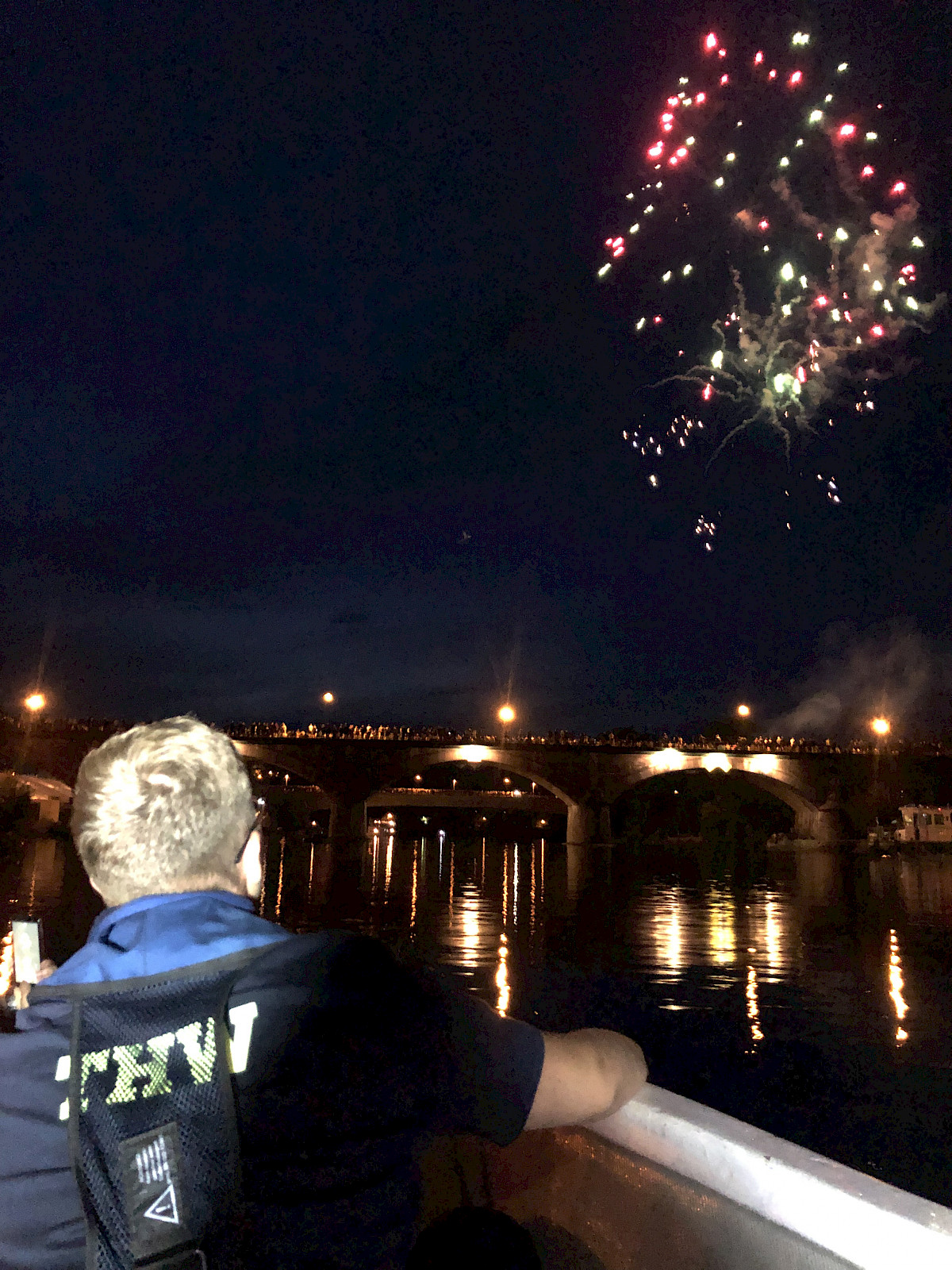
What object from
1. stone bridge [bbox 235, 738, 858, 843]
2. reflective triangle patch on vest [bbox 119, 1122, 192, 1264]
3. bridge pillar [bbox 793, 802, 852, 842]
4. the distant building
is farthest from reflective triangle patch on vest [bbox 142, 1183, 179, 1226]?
bridge pillar [bbox 793, 802, 852, 842]

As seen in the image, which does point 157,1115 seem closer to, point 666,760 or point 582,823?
point 582,823

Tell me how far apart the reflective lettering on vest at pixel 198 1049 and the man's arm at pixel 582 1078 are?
0.91m

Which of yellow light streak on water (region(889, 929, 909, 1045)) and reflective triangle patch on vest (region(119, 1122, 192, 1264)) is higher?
reflective triangle patch on vest (region(119, 1122, 192, 1264))

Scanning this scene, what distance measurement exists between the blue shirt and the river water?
941cm

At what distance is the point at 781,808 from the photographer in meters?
106

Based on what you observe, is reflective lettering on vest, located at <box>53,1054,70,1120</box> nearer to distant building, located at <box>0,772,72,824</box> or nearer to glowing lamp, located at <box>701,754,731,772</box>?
distant building, located at <box>0,772,72,824</box>

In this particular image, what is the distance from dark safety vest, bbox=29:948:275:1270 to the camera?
1.59 metres

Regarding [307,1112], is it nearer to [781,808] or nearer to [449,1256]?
[449,1256]

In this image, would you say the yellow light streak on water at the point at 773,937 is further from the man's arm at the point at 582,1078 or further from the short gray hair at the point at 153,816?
the short gray hair at the point at 153,816

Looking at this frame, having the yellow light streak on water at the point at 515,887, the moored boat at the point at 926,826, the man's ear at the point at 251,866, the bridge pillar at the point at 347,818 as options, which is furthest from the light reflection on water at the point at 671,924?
the moored boat at the point at 926,826

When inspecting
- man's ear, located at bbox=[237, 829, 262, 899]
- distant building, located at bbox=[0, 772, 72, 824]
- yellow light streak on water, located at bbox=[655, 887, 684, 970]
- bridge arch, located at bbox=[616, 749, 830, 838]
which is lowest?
yellow light streak on water, located at bbox=[655, 887, 684, 970]

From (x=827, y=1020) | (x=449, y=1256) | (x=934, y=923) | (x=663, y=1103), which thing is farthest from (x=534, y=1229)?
(x=934, y=923)

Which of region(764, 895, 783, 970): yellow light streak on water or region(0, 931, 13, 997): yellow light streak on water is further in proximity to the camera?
region(764, 895, 783, 970): yellow light streak on water

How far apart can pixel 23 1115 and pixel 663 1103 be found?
2.45m
